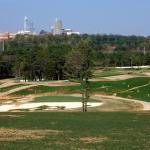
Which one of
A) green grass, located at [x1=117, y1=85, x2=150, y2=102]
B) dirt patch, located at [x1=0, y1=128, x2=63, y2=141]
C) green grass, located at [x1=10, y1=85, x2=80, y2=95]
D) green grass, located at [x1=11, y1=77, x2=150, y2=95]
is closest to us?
dirt patch, located at [x1=0, y1=128, x2=63, y2=141]

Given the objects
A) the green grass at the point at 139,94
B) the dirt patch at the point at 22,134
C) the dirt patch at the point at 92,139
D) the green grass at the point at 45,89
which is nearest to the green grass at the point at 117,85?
the green grass at the point at 139,94

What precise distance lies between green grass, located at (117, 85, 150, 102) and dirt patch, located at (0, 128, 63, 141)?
59.2 m

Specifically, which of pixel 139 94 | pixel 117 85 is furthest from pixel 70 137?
pixel 117 85

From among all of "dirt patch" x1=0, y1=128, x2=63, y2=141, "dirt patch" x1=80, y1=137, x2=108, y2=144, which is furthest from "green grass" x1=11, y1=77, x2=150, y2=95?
"dirt patch" x1=80, y1=137, x2=108, y2=144

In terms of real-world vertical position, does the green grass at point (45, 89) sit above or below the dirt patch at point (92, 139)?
below

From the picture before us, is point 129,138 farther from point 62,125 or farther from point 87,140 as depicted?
point 62,125

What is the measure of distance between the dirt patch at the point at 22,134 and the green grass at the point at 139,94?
59.2 meters

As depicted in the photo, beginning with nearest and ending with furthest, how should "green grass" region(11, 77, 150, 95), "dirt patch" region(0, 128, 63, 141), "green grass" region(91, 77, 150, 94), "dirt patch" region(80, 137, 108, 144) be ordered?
"dirt patch" region(80, 137, 108, 144) < "dirt patch" region(0, 128, 63, 141) < "green grass" region(91, 77, 150, 94) < "green grass" region(11, 77, 150, 95)

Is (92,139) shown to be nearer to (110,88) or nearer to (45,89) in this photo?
(110,88)

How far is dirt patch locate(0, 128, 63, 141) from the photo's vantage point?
23078 millimetres

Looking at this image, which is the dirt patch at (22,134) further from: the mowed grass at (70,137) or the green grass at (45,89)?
the green grass at (45,89)

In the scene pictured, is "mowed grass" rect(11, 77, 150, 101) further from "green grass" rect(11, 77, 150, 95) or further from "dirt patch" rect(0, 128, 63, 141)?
"dirt patch" rect(0, 128, 63, 141)

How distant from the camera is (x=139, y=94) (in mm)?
94312

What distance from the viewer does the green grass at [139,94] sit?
89500 millimetres
